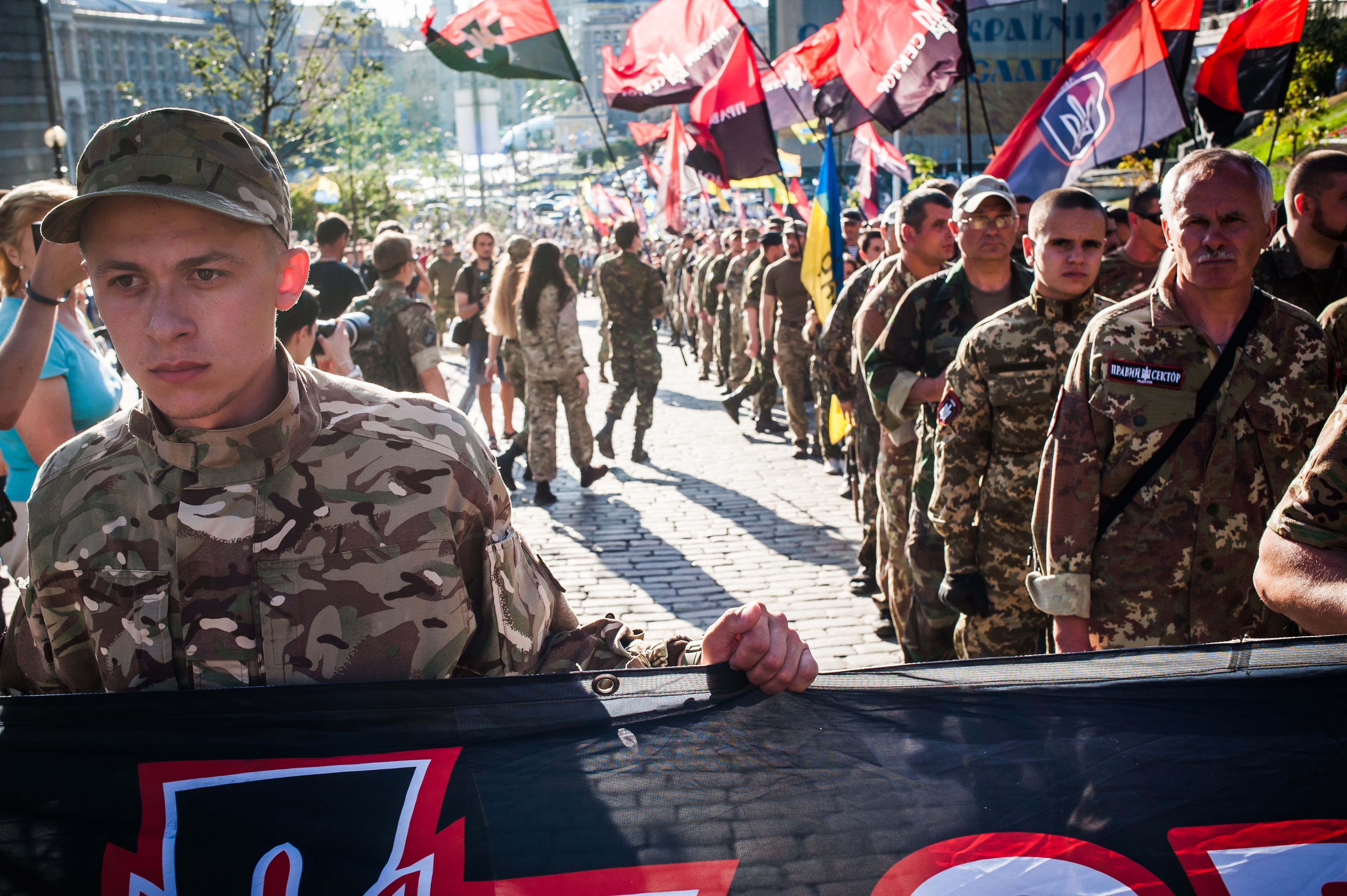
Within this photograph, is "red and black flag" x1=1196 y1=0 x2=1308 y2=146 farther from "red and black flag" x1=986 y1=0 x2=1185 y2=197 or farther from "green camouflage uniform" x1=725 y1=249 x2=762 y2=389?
"green camouflage uniform" x1=725 y1=249 x2=762 y2=389

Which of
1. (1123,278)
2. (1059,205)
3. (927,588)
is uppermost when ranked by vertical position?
(1059,205)

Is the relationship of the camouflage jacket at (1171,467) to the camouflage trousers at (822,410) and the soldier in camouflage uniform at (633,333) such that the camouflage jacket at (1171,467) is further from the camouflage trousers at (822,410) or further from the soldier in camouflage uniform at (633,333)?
the soldier in camouflage uniform at (633,333)

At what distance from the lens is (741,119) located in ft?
34.6

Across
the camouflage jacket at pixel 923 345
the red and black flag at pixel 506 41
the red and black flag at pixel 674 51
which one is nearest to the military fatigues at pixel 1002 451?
the camouflage jacket at pixel 923 345

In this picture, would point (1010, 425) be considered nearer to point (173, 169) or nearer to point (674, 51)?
point (173, 169)

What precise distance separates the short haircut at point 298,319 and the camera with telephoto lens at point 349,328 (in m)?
0.13

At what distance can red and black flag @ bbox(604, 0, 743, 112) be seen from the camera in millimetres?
12031

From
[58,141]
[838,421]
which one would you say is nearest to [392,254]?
[838,421]

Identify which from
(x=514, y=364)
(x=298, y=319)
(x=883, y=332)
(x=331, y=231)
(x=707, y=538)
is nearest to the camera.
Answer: (x=298, y=319)

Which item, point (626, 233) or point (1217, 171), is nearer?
point (1217, 171)

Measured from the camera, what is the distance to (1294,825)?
1675 millimetres

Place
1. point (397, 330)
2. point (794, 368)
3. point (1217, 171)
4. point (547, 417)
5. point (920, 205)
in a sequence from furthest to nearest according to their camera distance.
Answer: point (794, 368) < point (547, 417) < point (397, 330) < point (920, 205) < point (1217, 171)

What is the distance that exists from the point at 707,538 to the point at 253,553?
6.53 meters

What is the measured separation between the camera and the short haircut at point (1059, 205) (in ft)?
13.5
